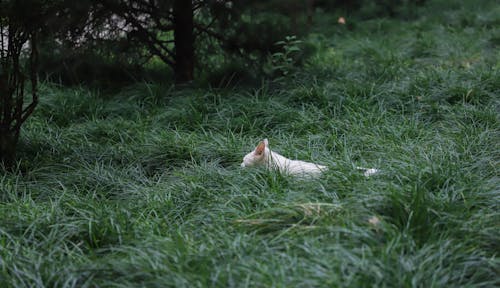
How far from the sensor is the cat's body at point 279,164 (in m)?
3.17

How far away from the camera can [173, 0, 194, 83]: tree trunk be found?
18.0 ft

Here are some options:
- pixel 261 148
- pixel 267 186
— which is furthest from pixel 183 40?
pixel 267 186

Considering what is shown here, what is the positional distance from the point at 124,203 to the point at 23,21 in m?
1.43

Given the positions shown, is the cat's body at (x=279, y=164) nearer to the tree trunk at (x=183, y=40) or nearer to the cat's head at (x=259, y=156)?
the cat's head at (x=259, y=156)

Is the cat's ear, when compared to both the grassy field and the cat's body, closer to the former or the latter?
the cat's body

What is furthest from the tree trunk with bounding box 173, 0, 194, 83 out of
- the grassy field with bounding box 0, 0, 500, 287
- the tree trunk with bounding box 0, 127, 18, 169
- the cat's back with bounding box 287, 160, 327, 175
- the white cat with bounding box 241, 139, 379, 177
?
the cat's back with bounding box 287, 160, 327, 175

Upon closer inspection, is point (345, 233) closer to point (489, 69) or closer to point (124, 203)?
point (124, 203)

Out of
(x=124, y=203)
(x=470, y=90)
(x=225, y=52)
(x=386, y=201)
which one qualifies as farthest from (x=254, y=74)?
(x=386, y=201)

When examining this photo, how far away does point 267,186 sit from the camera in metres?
3.03

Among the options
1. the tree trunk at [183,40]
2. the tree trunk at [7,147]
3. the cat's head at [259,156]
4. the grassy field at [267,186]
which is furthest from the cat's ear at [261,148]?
the tree trunk at [183,40]

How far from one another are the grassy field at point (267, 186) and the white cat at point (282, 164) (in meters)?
0.08

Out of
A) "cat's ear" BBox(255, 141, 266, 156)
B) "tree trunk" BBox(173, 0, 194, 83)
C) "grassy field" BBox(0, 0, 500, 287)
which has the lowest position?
"grassy field" BBox(0, 0, 500, 287)

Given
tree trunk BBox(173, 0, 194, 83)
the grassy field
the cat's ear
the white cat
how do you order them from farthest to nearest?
1. tree trunk BBox(173, 0, 194, 83)
2. the cat's ear
3. the white cat
4. the grassy field

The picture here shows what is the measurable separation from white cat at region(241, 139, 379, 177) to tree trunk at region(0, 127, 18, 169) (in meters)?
1.40
